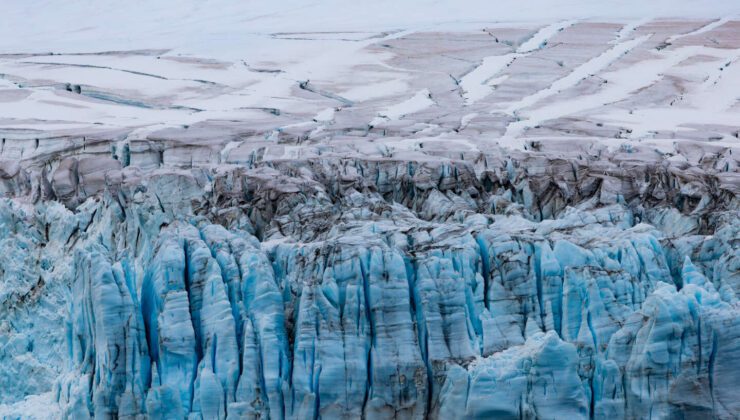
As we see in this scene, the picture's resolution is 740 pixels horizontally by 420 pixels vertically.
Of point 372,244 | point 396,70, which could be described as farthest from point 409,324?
point 396,70

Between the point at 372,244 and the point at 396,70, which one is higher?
the point at 372,244

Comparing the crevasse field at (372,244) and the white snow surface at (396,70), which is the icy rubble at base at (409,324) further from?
the white snow surface at (396,70)

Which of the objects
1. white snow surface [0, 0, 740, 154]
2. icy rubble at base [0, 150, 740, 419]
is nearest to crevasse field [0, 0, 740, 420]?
icy rubble at base [0, 150, 740, 419]

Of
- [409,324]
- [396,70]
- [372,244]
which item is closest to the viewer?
[409,324]

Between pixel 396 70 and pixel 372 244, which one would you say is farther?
pixel 396 70

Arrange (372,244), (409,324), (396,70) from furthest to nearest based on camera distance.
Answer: (396,70)
(372,244)
(409,324)

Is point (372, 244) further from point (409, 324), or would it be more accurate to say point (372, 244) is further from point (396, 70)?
point (396, 70)
